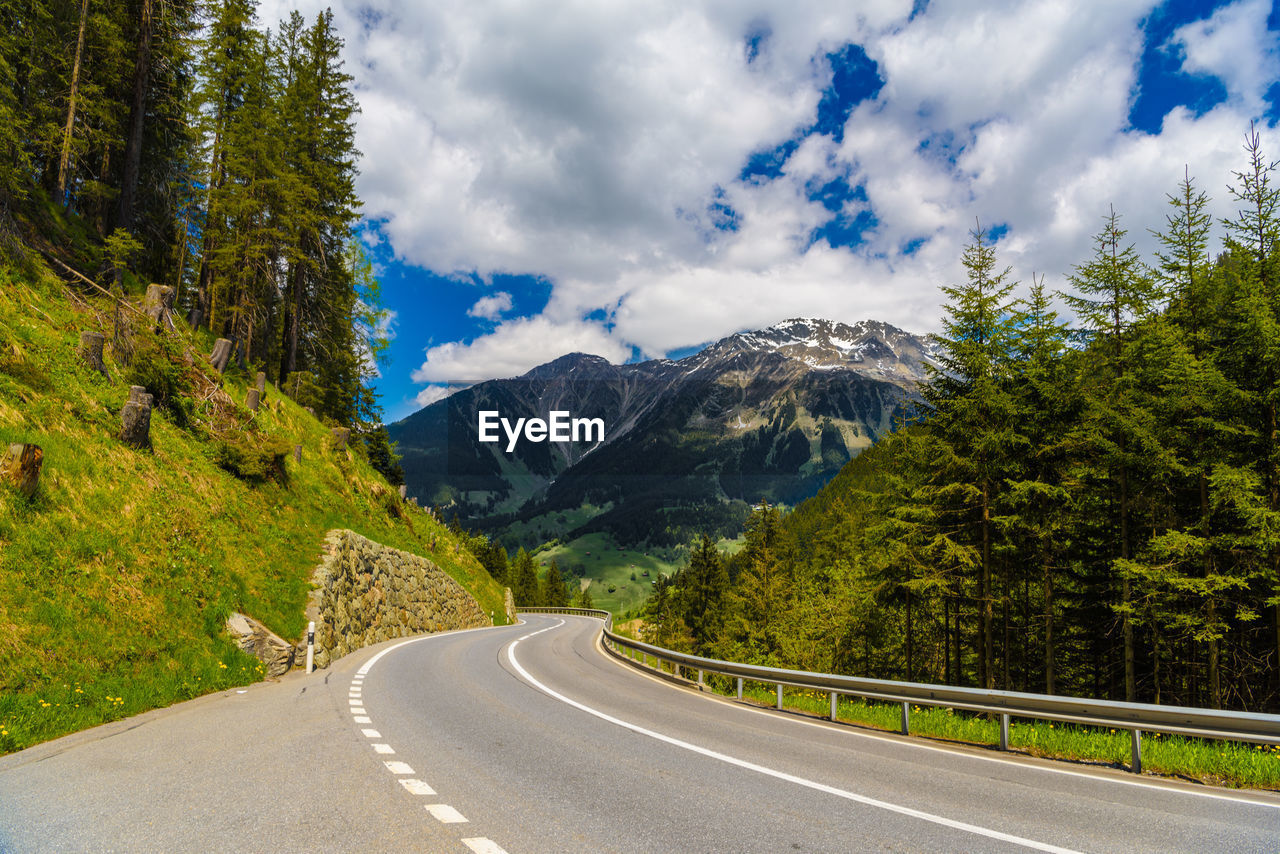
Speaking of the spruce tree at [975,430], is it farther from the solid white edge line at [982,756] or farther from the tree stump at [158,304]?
the tree stump at [158,304]

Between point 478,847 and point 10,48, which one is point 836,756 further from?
point 10,48

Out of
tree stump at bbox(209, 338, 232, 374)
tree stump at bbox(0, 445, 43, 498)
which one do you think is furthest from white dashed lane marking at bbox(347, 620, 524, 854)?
tree stump at bbox(209, 338, 232, 374)

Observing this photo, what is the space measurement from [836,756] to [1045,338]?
15716 millimetres

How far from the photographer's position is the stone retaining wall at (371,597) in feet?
59.5

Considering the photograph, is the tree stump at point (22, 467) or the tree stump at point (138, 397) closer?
the tree stump at point (22, 467)

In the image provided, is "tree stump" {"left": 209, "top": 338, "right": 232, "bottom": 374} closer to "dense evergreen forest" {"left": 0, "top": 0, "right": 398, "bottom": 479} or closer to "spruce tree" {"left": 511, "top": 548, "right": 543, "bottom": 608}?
"dense evergreen forest" {"left": 0, "top": 0, "right": 398, "bottom": 479}

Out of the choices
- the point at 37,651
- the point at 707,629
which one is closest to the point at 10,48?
the point at 37,651

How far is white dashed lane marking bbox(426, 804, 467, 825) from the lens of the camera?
4.74 metres

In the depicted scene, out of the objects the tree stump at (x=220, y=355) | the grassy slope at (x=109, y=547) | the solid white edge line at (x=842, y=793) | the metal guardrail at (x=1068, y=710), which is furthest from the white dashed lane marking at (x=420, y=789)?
the tree stump at (x=220, y=355)

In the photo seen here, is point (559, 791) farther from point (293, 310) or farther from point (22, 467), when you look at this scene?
point (293, 310)

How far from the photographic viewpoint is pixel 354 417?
42.6 m

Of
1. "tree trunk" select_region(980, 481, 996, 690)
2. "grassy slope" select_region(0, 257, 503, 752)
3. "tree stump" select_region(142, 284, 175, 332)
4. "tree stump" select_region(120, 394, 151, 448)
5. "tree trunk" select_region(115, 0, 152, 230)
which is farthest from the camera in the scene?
"tree trunk" select_region(115, 0, 152, 230)

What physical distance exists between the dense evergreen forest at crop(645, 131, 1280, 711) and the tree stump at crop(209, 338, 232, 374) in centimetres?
2548

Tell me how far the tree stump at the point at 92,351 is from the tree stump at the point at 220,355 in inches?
264
